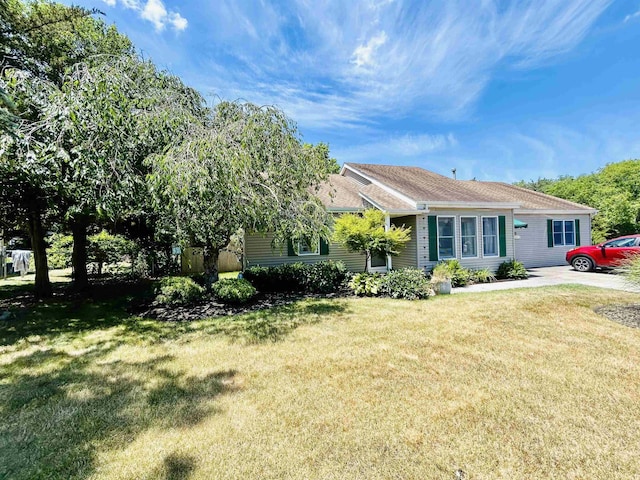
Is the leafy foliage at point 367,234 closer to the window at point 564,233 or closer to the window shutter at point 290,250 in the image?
the window shutter at point 290,250

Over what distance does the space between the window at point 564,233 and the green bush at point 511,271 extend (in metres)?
5.62

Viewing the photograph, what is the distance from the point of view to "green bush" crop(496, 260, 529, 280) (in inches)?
482

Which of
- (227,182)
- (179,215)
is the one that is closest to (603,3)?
(227,182)

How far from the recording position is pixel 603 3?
32.3ft

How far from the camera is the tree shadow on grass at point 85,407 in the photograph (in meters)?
2.53

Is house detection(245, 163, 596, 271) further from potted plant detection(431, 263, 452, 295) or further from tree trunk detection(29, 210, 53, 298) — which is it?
tree trunk detection(29, 210, 53, 298)

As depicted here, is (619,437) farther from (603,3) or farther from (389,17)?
(603,3)

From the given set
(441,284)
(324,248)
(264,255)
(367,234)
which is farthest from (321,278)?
(441,284)

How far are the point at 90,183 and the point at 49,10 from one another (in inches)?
248

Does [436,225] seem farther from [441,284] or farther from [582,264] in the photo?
[582,264]

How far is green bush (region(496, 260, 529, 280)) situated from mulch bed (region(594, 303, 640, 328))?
4917 millimetres

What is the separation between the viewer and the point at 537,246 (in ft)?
51.7

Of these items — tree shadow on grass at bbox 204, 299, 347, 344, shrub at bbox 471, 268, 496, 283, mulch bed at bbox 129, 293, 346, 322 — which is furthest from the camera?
shrub at bbox 471, 268, 496, 283

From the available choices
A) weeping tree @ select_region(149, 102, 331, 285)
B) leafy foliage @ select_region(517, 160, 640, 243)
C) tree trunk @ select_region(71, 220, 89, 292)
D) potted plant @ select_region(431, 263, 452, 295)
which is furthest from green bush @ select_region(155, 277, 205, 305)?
leafy foliage @ select_region(517, 160, 640, 243)
